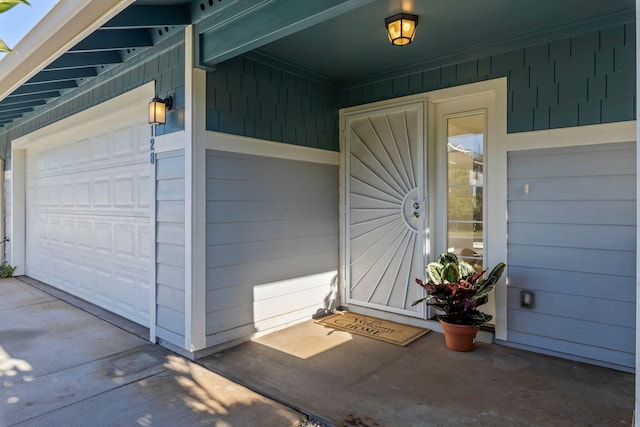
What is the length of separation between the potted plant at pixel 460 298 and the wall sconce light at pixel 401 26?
5.99 feet

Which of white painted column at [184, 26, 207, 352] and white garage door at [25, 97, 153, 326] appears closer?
white painted column at [184, 26, 207, 352]

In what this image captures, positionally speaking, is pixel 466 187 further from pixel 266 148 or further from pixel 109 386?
pixel 109 386

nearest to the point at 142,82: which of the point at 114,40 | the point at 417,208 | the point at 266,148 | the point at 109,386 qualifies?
the point at 114,40

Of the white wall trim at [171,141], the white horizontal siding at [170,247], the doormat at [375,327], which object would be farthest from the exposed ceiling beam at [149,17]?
the doormat at [375,327]

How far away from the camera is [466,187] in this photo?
3.70 metres

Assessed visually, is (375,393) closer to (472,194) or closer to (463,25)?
(472,194)

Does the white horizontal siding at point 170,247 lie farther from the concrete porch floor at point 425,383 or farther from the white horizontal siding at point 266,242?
the concrete porch floor at point 425,383

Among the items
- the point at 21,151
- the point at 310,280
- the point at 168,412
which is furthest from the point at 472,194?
the point at 21,151

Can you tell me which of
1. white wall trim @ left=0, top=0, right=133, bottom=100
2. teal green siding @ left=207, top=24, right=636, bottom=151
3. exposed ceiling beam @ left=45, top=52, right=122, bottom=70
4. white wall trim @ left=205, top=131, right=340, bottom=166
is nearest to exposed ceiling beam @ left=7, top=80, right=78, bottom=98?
white wall trim @ left=0, top=0, right=133, bottom=100

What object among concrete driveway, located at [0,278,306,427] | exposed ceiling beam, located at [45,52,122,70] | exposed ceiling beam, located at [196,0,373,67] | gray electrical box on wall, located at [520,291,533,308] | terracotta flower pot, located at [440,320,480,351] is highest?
exposed ceiling beam, located at [45,52,122,70]

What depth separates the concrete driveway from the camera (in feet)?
7.36

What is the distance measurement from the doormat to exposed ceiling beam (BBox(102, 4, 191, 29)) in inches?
120

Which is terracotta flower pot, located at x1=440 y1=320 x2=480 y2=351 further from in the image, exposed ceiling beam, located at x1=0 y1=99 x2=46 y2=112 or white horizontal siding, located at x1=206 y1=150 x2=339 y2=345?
exposed ceiling beam, located at x1=0 y1=99 x2=46 y2=112

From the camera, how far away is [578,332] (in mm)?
3035
